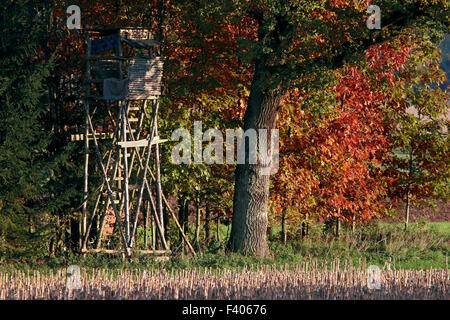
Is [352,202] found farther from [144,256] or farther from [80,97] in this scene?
[80,97]

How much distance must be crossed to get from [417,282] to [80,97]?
1157cm

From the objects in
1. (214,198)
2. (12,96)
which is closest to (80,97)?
(12,96)

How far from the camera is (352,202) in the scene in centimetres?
1992

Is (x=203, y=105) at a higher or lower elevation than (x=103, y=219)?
higher

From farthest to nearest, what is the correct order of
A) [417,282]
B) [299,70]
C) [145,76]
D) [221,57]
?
1. [221,57]
2. [145,76]
3. [299,70]
4. [417,282]

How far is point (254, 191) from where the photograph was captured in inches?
715

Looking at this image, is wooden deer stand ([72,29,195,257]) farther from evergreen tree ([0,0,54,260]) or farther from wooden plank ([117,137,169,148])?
evergreen tree ([0,0,54,260])

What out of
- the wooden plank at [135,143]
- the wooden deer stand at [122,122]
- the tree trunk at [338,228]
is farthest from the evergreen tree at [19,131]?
the tree trunk at [338,228]

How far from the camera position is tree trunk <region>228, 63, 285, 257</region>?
59.3 ft

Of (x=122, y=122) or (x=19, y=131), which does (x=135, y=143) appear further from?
(x=19, y=131)

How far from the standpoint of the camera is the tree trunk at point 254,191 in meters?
18.1

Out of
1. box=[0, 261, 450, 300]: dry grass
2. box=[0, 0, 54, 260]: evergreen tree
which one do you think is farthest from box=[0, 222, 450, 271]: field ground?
box=[0, 261, 450, 300]: dry grass

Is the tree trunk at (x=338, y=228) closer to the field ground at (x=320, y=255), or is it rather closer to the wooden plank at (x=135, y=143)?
the field ground at (x=320, y=255)

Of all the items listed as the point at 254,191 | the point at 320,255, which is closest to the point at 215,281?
the point at 254,191
